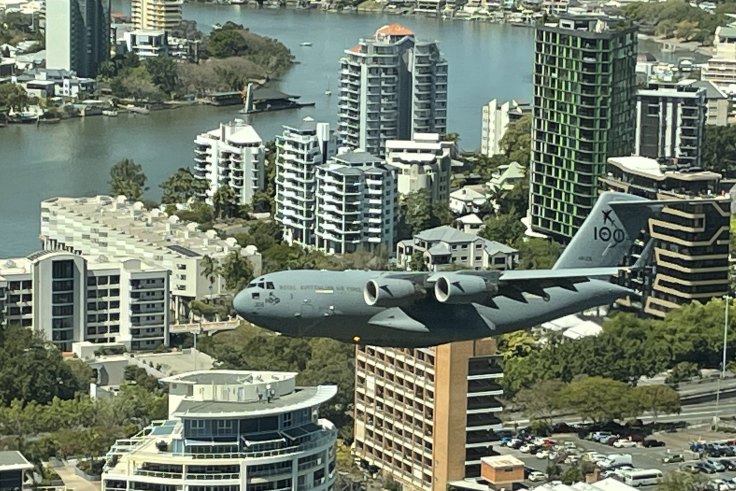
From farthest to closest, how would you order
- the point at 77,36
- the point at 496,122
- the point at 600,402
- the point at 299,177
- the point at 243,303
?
the point at 77,36
the point at 496,122
the point at 299,177
the point at 600,402
the point at 243,303

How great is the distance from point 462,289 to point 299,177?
1109 cm

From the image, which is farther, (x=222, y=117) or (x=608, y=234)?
(x=222, y=117)

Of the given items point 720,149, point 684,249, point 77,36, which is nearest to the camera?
point 684,249

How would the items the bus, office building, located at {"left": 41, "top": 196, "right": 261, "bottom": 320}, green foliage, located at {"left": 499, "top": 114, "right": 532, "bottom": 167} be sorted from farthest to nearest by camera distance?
green foliage, located at {"left": 499, "top": 114, "right": 532, "bottom": 167}
office building, located at {"left": 41, "top": 196, "right": 261, "bottom": 320}
the bus

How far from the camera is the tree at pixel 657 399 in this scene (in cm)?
1396

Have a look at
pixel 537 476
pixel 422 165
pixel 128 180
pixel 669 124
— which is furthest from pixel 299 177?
pixel 537 476

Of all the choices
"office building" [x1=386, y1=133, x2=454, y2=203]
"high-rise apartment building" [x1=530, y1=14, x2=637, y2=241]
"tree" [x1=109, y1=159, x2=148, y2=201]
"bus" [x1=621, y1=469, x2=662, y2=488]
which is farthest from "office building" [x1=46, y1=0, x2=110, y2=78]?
"bus" [x1=621, y1=469, x2=662, y2=488]

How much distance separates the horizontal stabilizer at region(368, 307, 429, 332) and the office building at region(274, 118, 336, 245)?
1063 cm

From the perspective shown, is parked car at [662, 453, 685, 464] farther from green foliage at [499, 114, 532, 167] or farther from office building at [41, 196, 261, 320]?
green foliage at [499, 114, 532, 167]

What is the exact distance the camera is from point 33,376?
1386cm

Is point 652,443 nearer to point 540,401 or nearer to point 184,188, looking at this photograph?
point 540,401

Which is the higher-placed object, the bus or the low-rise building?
the low-rise building

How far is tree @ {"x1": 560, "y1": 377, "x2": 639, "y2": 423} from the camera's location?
13844 mm

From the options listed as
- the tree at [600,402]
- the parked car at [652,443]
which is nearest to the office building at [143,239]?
the tree at [600,402]
